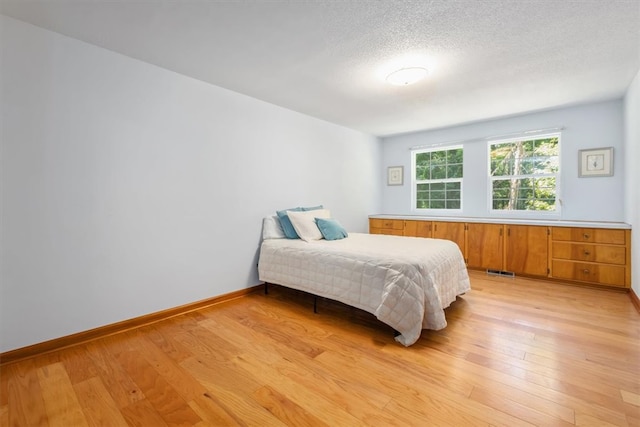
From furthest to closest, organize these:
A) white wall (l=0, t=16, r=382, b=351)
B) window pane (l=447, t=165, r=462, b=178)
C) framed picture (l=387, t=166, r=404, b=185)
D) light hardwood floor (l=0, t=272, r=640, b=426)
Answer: framed picture (l=387, t=166, r=404, b=185)
window pane (l=447, t=165, r=462, b=178)
white wall (l=0, t=16, r=382, b=351)
light hardwood floor (l=0, t=272, r=640, b=426)

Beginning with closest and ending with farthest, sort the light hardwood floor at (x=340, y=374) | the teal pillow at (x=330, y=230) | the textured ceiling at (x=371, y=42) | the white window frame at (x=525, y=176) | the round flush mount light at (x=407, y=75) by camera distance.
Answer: the light hardwood floor at (x=340, y=374), the textured ceiling at (x=371, y=42), the round flush mount light at (x=407, y=75), the teal pillow at (x=330, y=230), the white window frame at (x=525, y=176)

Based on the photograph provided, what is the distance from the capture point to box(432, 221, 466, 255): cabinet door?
431 centimetres

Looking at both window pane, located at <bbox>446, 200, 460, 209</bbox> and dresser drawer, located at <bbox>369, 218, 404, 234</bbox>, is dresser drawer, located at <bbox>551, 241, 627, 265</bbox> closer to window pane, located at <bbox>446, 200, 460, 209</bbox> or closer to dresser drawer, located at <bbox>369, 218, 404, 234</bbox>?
A: window pane, located at <bbox>446, 200, 460, 209</bbox>

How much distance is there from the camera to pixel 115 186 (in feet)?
7.84

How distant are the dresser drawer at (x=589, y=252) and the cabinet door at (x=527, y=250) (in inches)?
5.0

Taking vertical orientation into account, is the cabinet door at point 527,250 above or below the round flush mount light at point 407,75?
below

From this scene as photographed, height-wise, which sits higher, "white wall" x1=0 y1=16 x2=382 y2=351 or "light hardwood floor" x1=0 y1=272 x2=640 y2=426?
"white wall" x1=0 y1=16 x2=382 y2=351

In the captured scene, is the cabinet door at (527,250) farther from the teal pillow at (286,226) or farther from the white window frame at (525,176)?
the teal pillow at (286,226)

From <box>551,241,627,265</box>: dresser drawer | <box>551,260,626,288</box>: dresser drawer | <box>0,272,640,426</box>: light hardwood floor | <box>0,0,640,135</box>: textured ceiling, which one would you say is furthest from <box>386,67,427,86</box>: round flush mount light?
<box>551,260,626,288</box>: dresser drawer

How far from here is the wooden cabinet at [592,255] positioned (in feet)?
10.6

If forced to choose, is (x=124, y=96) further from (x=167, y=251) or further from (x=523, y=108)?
(x=523, y=108)

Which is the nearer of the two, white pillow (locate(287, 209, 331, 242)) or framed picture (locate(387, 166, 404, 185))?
white pillow (locate(287, 209, 331, 242))

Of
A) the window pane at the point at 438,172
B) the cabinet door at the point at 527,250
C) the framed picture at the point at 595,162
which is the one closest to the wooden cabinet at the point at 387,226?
the window pane at the point at 438,172

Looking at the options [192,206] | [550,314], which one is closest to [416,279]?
[550,314]
